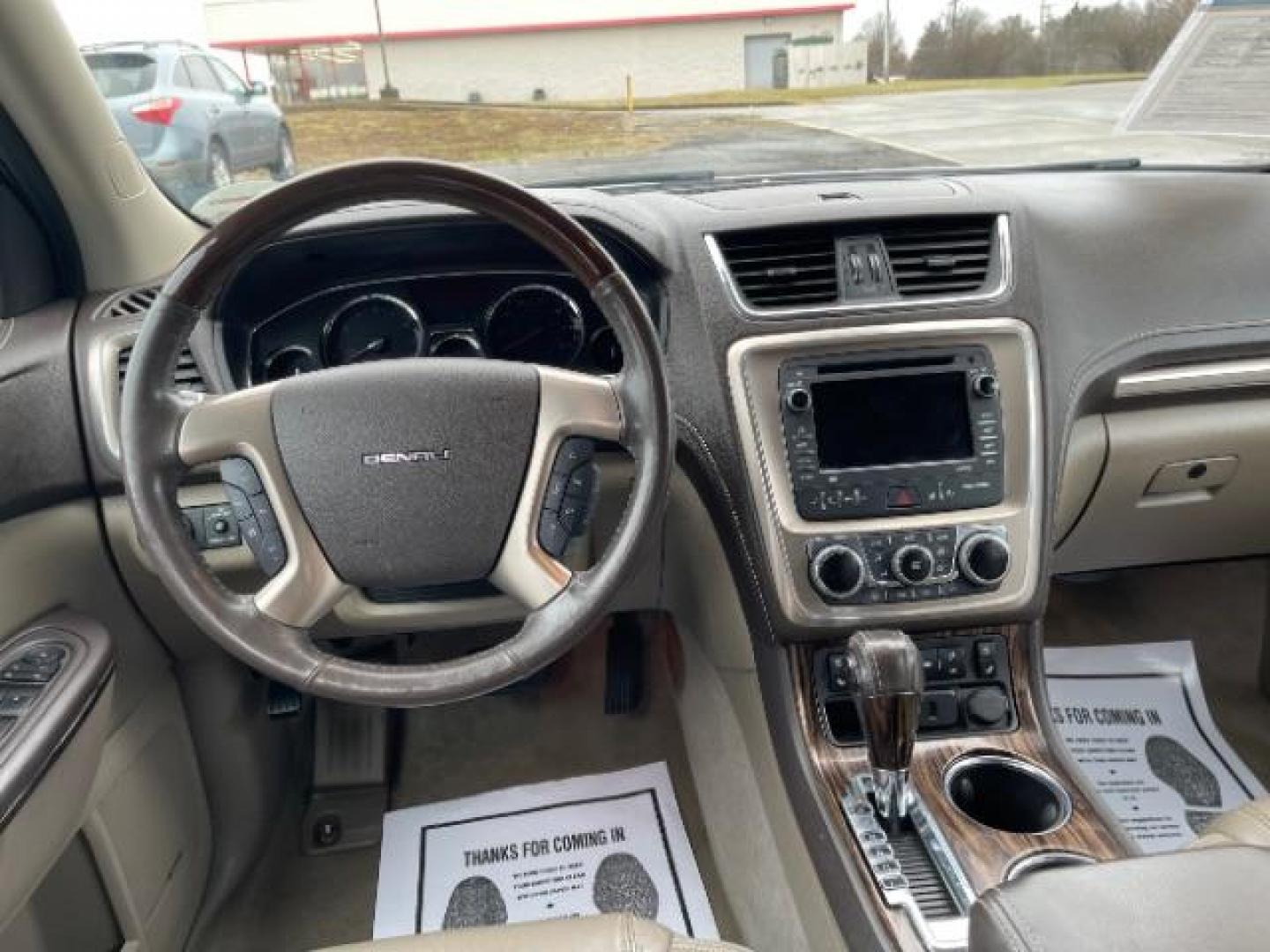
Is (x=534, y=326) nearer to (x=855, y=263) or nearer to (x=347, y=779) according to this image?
(x=855, y=263)

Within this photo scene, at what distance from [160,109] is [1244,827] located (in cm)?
188

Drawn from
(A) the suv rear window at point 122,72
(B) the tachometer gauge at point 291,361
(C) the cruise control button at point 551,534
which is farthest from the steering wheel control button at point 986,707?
(A) the suv rear window at point 122,72

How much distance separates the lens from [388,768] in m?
2.11

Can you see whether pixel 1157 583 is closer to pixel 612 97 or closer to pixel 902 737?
pixel 902 737

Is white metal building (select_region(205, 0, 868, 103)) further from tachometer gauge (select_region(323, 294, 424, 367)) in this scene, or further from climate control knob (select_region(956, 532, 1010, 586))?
climate control knob (select_region(956, 532, 1010, 586))

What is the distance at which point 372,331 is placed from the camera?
1571mm

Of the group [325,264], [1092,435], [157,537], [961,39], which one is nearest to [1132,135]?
[961,39]

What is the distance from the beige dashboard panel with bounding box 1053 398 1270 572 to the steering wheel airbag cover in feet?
3.35

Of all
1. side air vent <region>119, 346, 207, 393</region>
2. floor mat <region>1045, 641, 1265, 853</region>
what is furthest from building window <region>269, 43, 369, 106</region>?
floor mat <region>1045, 641, 1265, 853</region>

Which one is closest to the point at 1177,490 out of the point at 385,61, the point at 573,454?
the point at 573,454

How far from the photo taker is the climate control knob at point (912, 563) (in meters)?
1.48

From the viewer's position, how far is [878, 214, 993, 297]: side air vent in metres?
1.56

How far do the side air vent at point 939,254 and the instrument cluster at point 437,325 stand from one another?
44 cm

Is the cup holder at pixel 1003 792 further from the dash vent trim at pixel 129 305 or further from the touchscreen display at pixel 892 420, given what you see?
the dash vent trim at pixel 129 305
